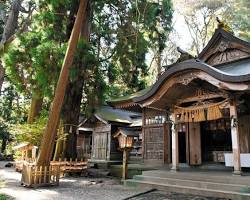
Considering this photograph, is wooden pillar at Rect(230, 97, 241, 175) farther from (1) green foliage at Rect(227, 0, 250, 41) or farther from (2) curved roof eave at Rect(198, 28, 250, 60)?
(1) green foliage at Rect(227, 0, 250, 41)

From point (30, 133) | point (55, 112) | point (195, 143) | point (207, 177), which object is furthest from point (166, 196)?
point (30, 133)

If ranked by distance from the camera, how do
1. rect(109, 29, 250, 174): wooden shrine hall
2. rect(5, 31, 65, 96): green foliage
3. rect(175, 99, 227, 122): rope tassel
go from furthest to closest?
1. rect(5, 31, 65, 96): green foliage
2. rect(175, 99, 227, 122): rope tassel
3. rect(109, 29, 250, 174): wooden shrine hall

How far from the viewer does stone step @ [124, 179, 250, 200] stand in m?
7.43

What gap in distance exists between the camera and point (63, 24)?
46.4ft

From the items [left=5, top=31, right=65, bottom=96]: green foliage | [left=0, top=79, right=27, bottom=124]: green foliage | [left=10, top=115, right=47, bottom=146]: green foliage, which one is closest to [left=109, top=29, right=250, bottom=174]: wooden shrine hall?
[left=5, top=31, right=65, bottom=96]: green foliage

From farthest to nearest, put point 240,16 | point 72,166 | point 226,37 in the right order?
point 240,16, point 72,166, point 226,37

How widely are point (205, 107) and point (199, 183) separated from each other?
281 centimetres

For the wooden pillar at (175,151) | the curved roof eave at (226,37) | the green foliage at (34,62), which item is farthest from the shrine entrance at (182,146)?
the green foliage at (34,62)

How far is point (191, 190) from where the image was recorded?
8.66 m

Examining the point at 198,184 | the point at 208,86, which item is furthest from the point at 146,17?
the point at 198,184

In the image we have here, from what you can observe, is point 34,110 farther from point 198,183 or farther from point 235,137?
point 235,137

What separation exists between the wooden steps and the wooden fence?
9.38 feet

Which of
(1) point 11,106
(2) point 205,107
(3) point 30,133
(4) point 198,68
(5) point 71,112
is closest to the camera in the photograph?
(4) point 198,68

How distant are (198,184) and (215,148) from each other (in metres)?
4.20
